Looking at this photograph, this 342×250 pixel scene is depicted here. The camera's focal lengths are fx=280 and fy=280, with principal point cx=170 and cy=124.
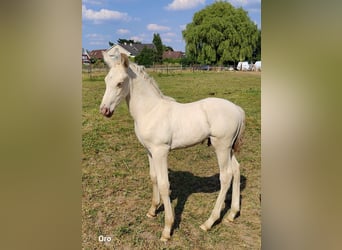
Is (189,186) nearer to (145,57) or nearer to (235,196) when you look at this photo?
(235,196)

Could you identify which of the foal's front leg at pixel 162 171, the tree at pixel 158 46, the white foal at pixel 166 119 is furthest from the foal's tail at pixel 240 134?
the tree at pixel 158 46

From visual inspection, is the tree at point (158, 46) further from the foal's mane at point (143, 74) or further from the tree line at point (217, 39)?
the foal's mane at point (143, 74)

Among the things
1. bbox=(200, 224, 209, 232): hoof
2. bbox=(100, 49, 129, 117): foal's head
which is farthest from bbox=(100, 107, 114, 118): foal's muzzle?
bbox=(200, 224, 209, 232): hoof

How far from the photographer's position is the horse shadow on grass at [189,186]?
1.89m

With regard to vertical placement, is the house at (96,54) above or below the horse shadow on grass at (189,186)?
above

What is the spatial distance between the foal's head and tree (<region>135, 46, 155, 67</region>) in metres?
0.25

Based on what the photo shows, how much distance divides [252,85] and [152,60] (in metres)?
0.62

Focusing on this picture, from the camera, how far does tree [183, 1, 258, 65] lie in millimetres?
1572

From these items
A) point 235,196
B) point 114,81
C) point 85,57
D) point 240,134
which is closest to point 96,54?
point 85,57

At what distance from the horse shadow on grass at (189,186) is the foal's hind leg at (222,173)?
0.15 meters

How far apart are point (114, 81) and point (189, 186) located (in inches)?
38.3

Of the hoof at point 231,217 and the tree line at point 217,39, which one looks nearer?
the tree line at point 217,39
